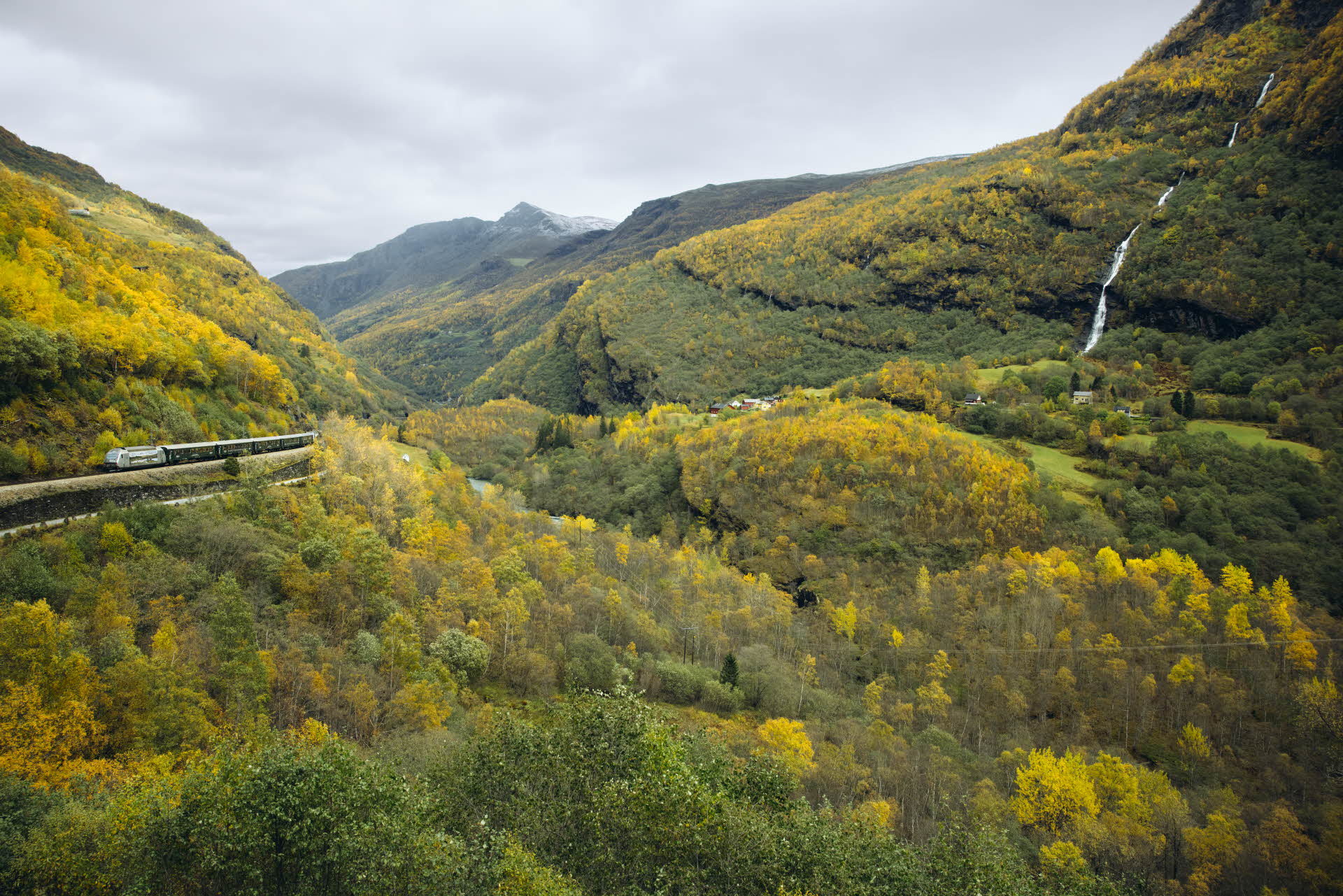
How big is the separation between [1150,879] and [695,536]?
287 feet

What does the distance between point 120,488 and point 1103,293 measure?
226149 mm

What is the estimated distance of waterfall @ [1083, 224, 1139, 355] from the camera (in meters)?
176

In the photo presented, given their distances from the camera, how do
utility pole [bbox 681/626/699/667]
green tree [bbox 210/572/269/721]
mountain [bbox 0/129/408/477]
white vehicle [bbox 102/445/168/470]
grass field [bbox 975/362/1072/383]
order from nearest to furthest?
green tree [bbox 210/572/269/721] < mountain [bbox 0/129/408/477] < white vehicle [bbox 102/445/168/470] < utility pole [bbox 681/626/699/667] < grass field [bbox 975/362/1072/383]

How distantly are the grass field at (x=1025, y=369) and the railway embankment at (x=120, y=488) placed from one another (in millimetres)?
156809

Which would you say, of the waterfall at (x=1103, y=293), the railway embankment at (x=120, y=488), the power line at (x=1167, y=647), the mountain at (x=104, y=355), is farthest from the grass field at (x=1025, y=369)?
the mountain at (x=104, y=355)

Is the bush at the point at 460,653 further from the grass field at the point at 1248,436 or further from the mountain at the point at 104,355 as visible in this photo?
the grass field at the point at 1248,436

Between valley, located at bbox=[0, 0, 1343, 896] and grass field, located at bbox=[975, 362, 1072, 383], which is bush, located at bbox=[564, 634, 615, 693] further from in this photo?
grass field, located at bbox=[975, 362, 1072, 383]

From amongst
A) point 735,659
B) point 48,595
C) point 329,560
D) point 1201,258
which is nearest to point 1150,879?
point 735,659

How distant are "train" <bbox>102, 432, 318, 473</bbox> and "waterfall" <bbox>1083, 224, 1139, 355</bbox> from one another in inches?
7714

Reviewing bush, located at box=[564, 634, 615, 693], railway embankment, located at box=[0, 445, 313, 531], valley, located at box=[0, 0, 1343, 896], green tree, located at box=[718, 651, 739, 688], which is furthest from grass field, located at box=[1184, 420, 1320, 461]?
railway embankment, located at box=[0, 445, 313, 531]

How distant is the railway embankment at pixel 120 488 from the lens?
1435 inches

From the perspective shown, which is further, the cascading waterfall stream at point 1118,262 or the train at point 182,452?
the cascading waterfall stream at point 1118,262

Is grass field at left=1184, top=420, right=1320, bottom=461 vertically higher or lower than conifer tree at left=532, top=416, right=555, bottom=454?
lower

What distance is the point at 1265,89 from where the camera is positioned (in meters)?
188
